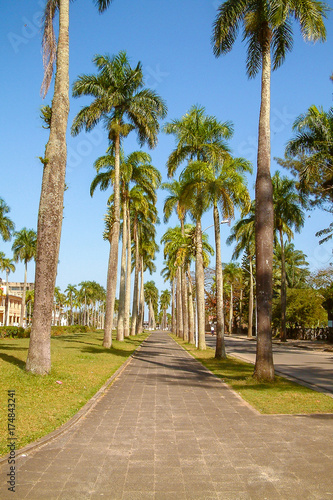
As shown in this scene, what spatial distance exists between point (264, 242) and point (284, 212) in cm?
3132

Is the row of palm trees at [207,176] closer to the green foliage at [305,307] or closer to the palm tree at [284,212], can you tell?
the palm tree at [284,212]

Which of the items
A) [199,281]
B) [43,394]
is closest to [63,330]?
[199,281]

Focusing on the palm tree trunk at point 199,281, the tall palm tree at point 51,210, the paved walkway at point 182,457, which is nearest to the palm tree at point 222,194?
the palm tree trunk at point 199,281

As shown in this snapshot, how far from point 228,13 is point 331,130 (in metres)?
14.8

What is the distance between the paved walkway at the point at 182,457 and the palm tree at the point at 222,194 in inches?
430

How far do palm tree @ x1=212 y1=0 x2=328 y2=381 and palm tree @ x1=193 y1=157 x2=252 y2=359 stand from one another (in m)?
6.05

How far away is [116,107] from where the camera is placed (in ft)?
83.1

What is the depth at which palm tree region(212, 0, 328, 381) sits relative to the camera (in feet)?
39.6

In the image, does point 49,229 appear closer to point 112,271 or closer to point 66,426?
point 66,426

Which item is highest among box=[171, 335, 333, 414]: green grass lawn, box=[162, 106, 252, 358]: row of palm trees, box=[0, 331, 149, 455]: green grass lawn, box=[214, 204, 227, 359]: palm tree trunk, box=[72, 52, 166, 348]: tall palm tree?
box=[72, 52, 166, 348]: tall palm tree

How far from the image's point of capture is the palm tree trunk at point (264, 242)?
473 inches

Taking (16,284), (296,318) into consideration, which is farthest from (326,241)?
(16,284)

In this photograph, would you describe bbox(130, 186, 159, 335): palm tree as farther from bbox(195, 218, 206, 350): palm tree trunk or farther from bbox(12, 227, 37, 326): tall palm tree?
bbox(12, 227, 37, 326): tall palm tree

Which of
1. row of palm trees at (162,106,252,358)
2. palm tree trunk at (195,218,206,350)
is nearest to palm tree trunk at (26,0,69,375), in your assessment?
row of palm trees at (162,106,252,358)
